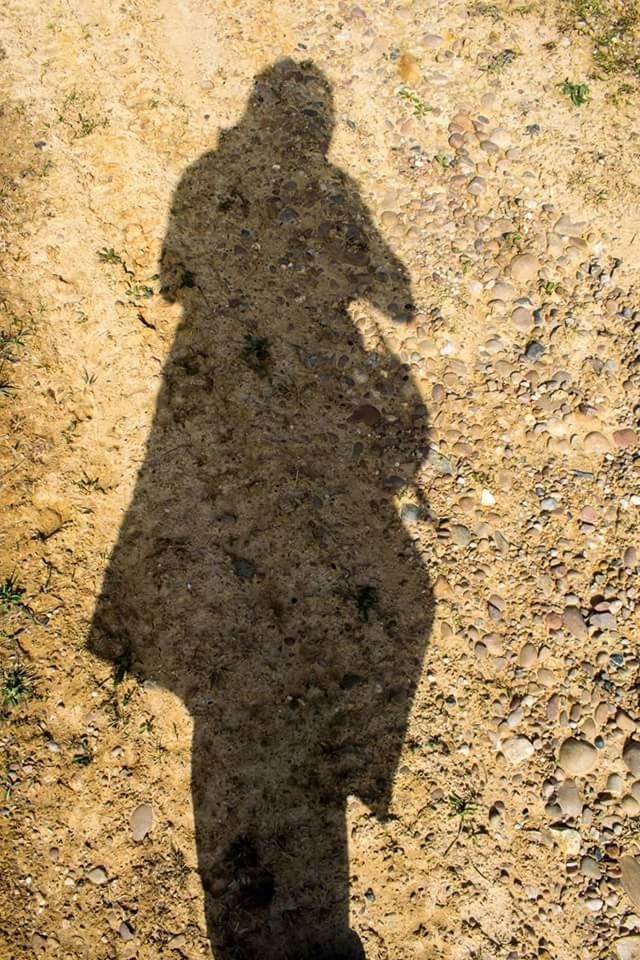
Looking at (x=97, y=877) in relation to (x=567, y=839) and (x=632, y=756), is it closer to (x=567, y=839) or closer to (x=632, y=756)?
(x=567, y=839)

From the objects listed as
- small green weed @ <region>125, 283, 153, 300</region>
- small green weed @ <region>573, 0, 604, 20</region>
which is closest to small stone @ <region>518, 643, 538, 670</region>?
small green weed @ <region>125, 283, 153, 300</region>

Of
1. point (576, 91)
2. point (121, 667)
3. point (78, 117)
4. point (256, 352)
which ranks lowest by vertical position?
point (121, 667)

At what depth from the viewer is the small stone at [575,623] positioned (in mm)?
5820

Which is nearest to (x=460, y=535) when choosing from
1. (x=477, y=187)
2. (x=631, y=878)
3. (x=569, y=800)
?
(x=569, y=800)

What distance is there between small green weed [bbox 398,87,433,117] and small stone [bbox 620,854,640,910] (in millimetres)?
7290

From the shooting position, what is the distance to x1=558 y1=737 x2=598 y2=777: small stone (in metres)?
5.39

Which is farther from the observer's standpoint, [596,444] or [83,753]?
[596,444]

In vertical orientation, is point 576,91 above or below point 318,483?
above

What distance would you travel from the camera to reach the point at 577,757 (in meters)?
5.41

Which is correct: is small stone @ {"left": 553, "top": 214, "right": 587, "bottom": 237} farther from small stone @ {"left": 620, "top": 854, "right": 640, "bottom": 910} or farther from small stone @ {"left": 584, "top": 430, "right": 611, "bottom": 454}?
small stone @ {"left": 620, "top": 854, "right": 640, "bottom": 910}

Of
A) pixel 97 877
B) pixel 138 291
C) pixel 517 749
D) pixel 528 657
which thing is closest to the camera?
pixel 97 877

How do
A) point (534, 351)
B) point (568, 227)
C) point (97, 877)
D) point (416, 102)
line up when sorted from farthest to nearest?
point (416, 102) < point (568, 227) < point (534, 351) < point (97, 877)

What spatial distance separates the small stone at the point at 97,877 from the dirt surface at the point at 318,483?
23mm

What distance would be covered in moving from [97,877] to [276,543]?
265 centimetres
